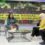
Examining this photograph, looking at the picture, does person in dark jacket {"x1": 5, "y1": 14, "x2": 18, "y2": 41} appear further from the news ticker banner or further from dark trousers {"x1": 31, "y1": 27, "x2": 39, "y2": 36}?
dark trousers {"x1": 31, "y1": 27, "x2": 39, "y2": 36}

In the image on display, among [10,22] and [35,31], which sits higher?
[10,22]

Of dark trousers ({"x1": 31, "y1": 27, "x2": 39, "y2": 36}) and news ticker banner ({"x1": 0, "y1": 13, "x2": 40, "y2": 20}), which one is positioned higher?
news ticker banner ({"x1": 0, "y1": 13, "x2": 40, "y2": 20})

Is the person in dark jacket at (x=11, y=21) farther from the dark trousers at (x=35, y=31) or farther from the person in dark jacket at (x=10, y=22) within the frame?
the dark trousers at (x=35, y=31)

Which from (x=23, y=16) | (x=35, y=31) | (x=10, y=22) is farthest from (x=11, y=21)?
(x=35, y=31)

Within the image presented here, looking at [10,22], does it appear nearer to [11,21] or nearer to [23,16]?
[11,21]

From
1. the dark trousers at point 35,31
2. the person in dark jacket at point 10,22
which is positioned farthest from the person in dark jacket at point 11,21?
the dark trousers at point 35,31

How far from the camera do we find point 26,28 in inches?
56.1

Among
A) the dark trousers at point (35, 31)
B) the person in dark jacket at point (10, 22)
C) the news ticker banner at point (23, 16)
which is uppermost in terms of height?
the news ticker banner at point (23, 16)

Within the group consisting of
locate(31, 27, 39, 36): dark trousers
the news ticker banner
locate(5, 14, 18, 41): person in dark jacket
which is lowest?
locate(31, 27, 39, 36): dark trousers

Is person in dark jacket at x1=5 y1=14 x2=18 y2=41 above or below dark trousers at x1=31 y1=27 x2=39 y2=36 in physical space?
above

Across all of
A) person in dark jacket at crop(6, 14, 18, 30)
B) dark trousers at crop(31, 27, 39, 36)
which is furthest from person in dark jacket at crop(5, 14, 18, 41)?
dark trousers at crop(31, 27, 39, 36)

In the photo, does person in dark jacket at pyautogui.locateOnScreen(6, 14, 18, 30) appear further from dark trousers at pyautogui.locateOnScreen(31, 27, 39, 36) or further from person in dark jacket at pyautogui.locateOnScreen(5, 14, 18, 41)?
dark trousers at pyautogui.locateOnScreen(31, 27, 39, 36)

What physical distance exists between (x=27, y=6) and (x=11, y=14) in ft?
0.63

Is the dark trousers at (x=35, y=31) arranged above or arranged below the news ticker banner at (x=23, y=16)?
below
